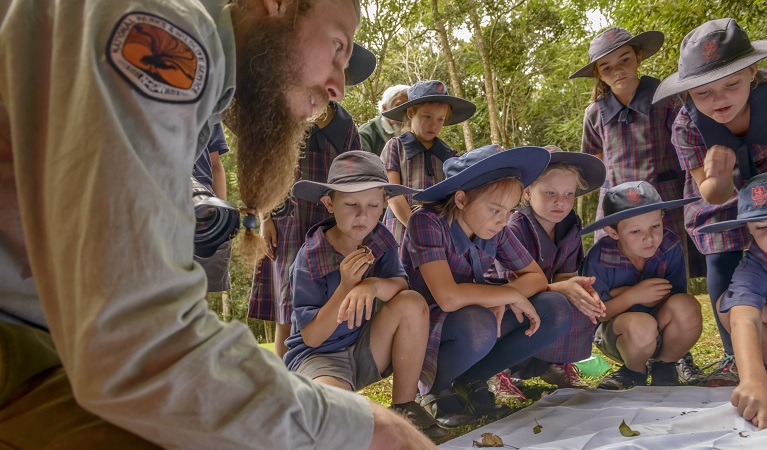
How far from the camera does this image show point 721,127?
3328mm

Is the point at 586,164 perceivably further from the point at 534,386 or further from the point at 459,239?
the point at 534,386

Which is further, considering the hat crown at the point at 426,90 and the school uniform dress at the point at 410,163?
the hat crown at the point at 426,90

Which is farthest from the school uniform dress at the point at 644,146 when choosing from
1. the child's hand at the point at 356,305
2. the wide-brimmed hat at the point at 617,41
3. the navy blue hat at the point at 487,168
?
the child's hand at the point at 356,305

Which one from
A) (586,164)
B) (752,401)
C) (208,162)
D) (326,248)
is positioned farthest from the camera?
(586,164)

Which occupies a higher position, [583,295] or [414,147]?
[414,147]

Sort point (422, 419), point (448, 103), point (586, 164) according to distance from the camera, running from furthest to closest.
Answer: point (448, 103)
point (586, 164)
point (422, 419)

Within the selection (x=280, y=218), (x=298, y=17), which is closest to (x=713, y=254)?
(x=280, y=218)

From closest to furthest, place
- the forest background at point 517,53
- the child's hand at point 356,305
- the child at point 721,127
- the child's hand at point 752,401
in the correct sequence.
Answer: the child's hand at point 752,401 < the child's hand at point 356,305 < the child at point 721,127 < the forest background at point 517,53

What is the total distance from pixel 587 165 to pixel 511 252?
701 millimetres

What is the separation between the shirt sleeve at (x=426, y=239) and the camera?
123 inches

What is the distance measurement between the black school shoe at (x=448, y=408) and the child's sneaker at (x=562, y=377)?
0.61m

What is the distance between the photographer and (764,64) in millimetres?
6227

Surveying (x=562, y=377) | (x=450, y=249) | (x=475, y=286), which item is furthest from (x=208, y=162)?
(x=562, y=377)

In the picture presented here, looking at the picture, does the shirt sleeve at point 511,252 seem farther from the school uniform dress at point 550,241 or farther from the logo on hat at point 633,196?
the logo on hat at point 633,196
